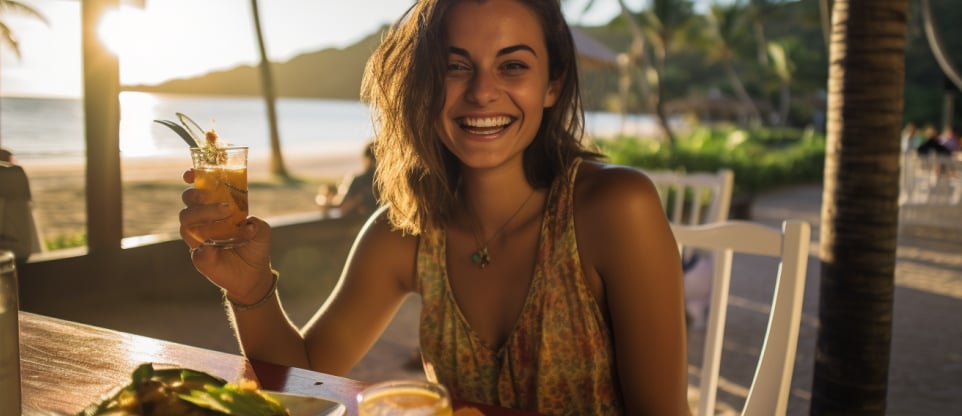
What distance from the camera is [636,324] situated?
5.22ft

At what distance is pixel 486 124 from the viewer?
1.72 metres

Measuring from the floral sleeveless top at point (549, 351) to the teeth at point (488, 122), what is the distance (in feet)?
0.78

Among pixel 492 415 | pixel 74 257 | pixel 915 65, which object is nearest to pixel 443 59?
pixel 492 415

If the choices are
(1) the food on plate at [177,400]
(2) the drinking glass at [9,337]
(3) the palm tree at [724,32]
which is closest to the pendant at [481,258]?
(1) the food on plate at [177,400]

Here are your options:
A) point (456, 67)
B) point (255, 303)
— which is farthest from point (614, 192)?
point (255, 303)

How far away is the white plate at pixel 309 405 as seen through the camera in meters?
1.03

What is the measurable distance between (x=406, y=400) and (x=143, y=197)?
45.1 feet

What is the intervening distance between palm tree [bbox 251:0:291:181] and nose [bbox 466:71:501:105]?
12.6 meters

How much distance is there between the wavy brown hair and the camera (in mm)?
1752

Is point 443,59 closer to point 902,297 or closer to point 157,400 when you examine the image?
point 157,400

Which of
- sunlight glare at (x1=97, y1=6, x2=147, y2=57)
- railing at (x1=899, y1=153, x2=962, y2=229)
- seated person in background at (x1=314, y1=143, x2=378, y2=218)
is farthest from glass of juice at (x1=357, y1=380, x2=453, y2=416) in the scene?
railing at (x1=899, y1=153, x2=962, y2=229)

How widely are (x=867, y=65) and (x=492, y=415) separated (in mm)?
1505

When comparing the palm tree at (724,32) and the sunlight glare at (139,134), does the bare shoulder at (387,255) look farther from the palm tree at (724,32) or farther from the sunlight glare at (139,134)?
the palm tree at (724,32)

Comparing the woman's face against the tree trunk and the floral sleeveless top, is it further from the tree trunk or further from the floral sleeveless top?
the tree trunk
